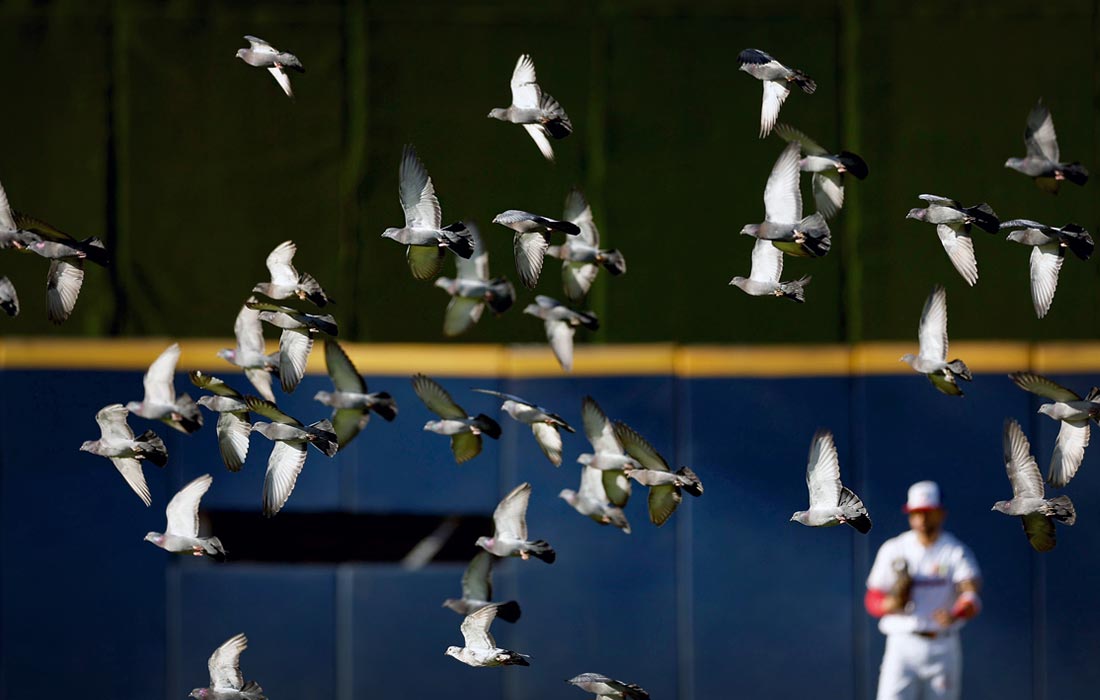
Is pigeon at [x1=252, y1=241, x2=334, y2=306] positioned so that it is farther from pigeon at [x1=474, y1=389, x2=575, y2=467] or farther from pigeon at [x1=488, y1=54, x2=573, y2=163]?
pigeon at [x1=488, y1=54, x2=573, y2=163]

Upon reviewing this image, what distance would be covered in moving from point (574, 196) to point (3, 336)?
281cm

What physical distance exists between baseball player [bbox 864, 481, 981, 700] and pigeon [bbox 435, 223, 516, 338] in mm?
1840

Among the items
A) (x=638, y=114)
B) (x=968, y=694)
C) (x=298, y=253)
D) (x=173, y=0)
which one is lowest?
(x=968, y=694)

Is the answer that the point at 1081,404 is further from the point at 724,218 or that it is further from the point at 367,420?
the point at 367,420

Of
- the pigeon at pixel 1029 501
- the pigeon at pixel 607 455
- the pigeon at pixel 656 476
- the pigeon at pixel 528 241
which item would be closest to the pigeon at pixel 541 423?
the pigeon at pixel 607 455

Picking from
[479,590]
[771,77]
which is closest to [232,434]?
[479,590]

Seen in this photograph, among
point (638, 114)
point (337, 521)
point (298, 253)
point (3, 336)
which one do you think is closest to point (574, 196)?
point (638, 114)

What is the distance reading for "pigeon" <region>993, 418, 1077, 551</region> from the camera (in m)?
5.28

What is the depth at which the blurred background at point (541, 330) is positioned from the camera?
22.7 feet

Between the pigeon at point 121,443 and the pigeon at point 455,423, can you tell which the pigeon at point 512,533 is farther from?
the pigeon at point 121,443

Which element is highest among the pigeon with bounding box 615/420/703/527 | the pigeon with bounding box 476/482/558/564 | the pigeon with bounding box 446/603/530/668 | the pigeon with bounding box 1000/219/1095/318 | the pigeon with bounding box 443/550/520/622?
the pigeon with bounding box 1000/219/1095/318

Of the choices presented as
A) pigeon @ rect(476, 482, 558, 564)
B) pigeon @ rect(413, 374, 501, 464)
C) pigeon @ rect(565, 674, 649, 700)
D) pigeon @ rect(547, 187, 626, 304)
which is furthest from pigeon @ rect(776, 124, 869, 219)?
pigeon @ rect(565, 674, 649, 700)

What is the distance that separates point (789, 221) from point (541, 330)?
5.68 ft

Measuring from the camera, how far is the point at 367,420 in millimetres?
6824
